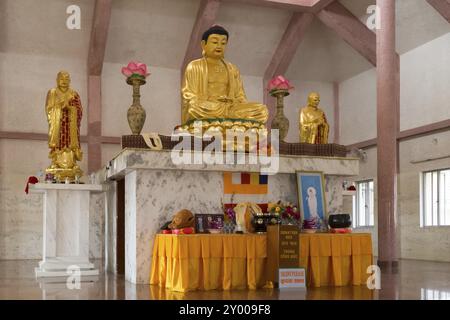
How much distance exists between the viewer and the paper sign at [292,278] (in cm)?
568

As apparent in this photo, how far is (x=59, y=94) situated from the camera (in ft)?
24.5

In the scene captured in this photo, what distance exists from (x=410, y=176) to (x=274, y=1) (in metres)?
4.48

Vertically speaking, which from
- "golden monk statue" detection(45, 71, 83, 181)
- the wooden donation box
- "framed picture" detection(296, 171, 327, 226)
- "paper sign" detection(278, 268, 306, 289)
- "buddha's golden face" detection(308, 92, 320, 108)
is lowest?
"paper sign" detection(278, 268, 306, 289)

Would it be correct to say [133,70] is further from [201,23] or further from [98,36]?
[201,23]

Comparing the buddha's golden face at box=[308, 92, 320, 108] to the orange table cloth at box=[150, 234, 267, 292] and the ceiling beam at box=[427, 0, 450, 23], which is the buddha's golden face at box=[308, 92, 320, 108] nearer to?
the orange table cloth at box=[150, 234, 267, 292]

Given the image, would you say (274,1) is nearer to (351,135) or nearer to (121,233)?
(351,135)

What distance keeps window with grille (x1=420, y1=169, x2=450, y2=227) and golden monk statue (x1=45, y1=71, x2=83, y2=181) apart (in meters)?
7.11

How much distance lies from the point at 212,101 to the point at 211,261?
244cm

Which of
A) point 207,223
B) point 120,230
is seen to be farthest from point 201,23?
point 207,223

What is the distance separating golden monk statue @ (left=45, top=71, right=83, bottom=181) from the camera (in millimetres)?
7258

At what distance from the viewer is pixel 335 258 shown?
611 centimetres

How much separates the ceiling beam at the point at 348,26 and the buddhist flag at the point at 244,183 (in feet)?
21.8

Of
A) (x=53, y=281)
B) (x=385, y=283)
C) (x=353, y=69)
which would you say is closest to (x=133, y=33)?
(x=353, y=69)

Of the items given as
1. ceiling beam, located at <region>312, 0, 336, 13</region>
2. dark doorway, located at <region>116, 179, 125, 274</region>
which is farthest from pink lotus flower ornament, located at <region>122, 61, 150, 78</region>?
ceiling beam, located at <region>312, 0, 336, 13</region>
